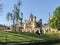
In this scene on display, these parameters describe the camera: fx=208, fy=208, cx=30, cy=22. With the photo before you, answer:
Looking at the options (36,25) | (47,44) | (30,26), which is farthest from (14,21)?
(30,26)

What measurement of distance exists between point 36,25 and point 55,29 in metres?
30.2

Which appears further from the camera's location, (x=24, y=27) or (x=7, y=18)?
(x=24, y=27)

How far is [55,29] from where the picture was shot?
11269 cm

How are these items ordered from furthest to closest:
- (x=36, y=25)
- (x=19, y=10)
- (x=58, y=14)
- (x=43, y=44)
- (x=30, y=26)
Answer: (x=30, y=26) < (x=36, y=25) < (x=58, y=14) < (x=19, y=10) < (x=43, y=44)

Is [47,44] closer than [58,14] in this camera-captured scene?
Yes

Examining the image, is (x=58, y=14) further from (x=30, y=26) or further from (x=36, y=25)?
(x=30, y=26)

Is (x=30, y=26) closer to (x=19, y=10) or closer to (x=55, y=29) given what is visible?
(x=55, y=29)

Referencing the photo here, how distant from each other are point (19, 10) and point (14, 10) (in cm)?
189

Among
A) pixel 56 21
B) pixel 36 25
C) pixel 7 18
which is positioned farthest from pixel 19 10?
pixel 36 25

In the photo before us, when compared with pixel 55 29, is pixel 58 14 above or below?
above

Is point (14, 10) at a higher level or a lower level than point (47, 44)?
higher

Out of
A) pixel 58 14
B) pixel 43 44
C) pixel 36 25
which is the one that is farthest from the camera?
pixel 36 25

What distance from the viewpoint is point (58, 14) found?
4267 inches

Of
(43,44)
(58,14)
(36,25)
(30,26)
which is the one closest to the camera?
(43,44)
